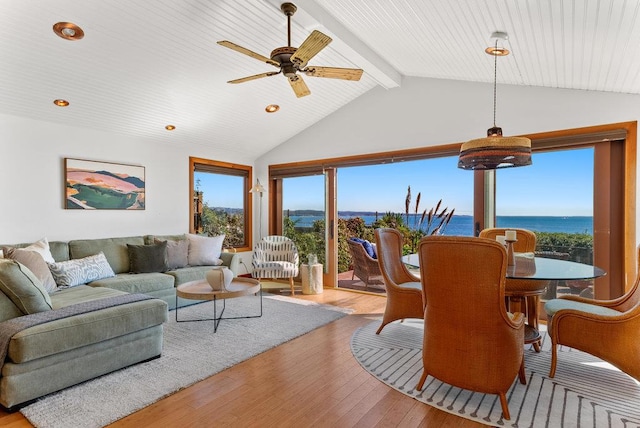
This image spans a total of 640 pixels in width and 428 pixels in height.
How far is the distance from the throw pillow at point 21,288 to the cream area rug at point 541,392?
7.93ft

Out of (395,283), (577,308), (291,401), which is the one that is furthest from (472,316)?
(395,283)

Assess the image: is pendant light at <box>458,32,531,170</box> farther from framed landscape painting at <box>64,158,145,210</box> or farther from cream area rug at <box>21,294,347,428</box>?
framed landscape painting at <box>64,158,145,210</box>

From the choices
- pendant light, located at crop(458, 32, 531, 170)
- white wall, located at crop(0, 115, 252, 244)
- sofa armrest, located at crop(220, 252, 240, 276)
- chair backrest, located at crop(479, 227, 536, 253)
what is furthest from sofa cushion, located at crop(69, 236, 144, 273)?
chair backrest, located at crop(479, 227, 536, 253)

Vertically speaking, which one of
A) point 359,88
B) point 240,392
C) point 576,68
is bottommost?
point 240,392

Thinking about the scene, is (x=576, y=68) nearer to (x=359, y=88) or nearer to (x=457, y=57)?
(x=457, y=57)

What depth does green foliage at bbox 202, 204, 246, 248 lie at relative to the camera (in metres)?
5.96

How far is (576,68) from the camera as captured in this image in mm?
3043

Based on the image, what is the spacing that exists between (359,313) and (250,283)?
1351 millimetres

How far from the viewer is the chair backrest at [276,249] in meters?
5.66

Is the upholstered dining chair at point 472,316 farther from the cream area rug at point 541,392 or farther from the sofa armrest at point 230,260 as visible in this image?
the sofa armrest at point 230,260

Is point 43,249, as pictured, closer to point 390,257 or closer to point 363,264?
point 390,257

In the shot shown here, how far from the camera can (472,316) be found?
83.8 inches

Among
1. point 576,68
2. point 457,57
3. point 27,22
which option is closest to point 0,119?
point 27,22

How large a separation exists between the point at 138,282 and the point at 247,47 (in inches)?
110
